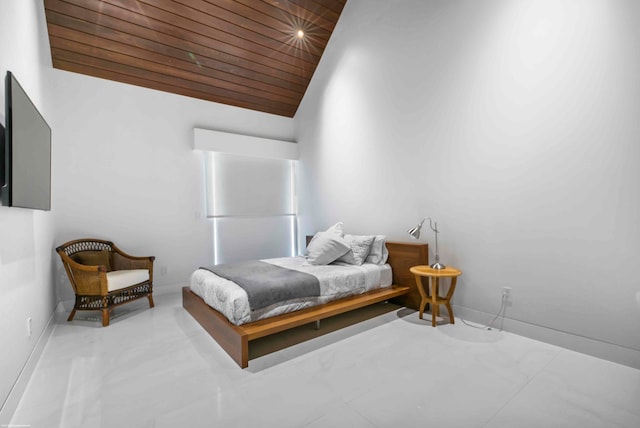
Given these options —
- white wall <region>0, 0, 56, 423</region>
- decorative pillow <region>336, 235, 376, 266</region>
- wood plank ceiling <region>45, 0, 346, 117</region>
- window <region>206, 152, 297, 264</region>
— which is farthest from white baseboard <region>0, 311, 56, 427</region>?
wood plank ceiling <region>45, 0, 346, 117</region>

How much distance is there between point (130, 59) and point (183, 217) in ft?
7.12

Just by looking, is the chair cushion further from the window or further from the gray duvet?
the window

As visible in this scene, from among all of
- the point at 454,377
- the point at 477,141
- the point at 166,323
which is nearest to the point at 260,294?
the point at 166,323

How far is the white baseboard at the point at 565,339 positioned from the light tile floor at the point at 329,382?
7 cm

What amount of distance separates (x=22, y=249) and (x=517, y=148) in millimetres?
3970

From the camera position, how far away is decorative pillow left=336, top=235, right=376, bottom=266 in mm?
3630

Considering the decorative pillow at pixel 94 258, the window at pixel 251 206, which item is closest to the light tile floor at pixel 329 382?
the decorative pillow at pixel 94 258

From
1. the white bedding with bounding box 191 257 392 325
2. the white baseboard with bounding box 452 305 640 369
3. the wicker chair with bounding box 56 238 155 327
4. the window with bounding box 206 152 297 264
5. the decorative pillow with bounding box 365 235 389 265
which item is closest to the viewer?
the white baseboard with bounding box 452 305 640 369

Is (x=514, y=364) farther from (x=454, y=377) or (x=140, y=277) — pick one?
(x=140, y=277)

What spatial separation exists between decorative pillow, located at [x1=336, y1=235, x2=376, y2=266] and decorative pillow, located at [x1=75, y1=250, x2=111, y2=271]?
9.33 ft

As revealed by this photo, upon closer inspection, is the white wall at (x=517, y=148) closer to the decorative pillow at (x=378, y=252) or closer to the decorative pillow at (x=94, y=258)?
the decorative pillow at (x=378, y=252)

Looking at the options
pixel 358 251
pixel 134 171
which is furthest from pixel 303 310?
pixel 134 171

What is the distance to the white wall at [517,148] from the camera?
2211 mm

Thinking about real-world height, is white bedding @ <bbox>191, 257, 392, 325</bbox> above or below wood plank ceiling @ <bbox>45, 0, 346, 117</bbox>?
below
